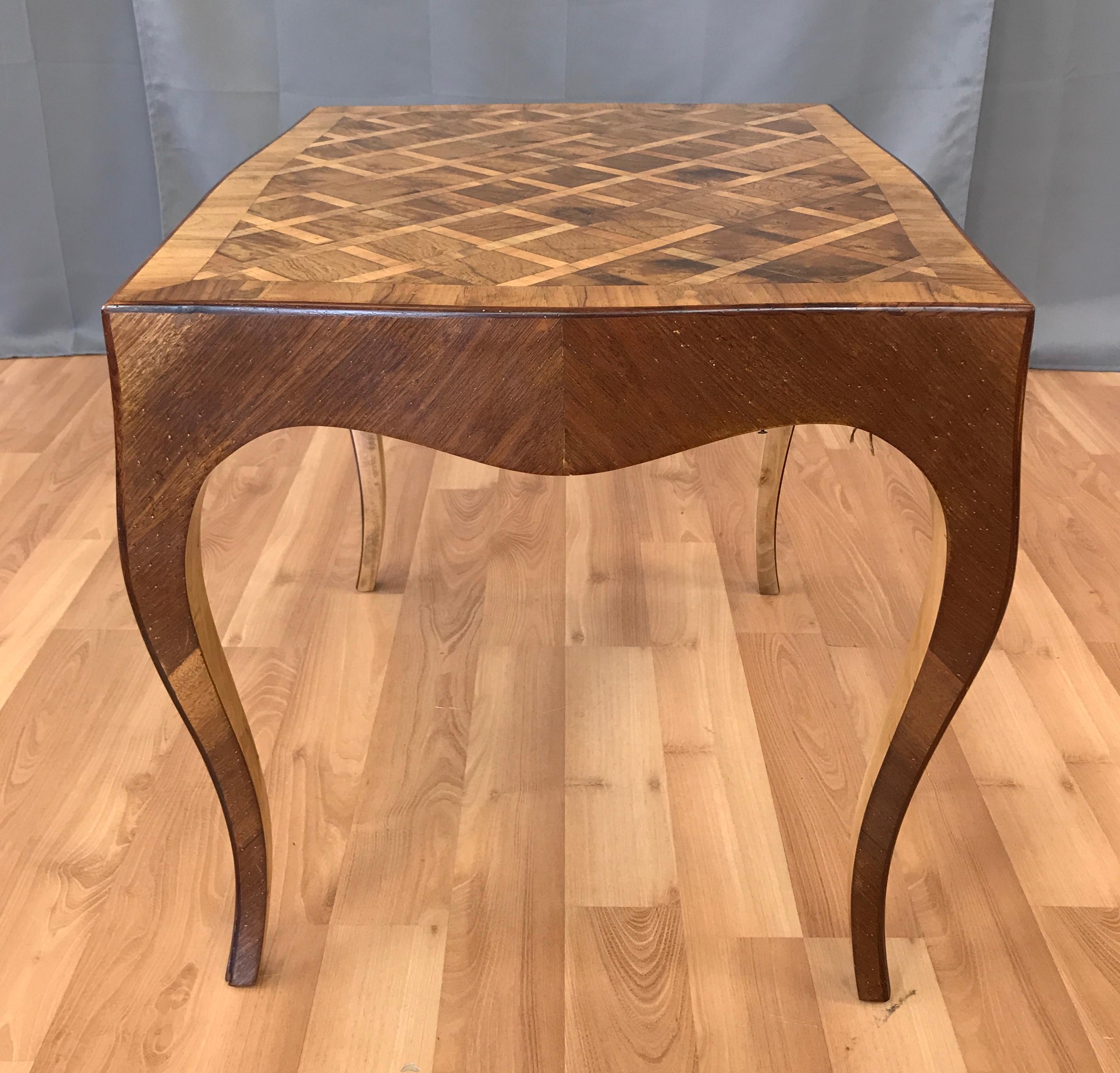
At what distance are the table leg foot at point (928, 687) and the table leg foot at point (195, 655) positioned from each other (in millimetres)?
463

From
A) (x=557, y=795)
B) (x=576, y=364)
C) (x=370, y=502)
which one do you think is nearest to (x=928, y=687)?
(x=576, y=364)

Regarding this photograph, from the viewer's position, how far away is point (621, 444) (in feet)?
2.44

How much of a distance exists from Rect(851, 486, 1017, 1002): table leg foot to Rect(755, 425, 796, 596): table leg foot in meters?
0.52

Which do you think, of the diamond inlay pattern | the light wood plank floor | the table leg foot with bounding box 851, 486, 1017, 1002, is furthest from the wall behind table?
the table leg foot with bounding box 851, 486, 1017, 1002

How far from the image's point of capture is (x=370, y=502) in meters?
1.41

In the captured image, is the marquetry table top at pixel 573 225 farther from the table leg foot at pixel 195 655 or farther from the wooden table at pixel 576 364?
the table leg foot at pixel 195 655

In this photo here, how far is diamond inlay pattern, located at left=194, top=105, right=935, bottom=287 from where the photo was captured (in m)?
0.78

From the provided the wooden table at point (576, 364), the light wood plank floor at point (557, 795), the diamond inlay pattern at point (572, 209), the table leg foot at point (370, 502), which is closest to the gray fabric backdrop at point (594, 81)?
the light wood plank floor at point (557, 795)

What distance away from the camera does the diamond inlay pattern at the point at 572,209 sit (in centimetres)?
78

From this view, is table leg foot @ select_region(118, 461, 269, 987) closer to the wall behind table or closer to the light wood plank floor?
the light wood plank floor

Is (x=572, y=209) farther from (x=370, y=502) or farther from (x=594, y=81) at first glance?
(x=594, y=81)

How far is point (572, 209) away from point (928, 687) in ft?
1.48

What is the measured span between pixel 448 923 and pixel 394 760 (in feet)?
0.76

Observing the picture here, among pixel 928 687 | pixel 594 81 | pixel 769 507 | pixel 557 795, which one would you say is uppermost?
pixel 594 81
